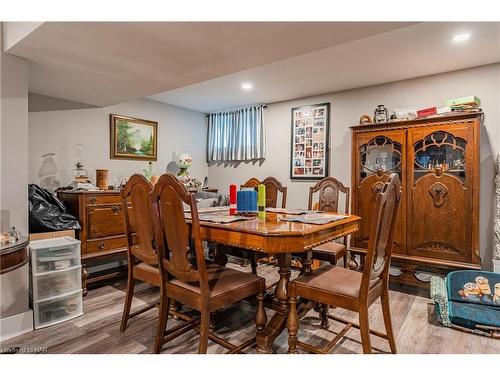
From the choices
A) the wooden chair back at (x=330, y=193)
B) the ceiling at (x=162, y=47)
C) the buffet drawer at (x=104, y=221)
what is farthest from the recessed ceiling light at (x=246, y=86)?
the buffet drawer at (x=104, y=221)

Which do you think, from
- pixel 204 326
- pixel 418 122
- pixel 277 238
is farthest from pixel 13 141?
pixel 418 122

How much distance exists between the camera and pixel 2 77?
2037mm

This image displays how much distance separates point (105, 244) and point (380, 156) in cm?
308

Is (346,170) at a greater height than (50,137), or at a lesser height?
lesser

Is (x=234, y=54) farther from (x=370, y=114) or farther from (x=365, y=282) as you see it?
(x=370, y=114)

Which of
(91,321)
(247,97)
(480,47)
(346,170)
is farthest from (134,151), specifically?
(480,47)

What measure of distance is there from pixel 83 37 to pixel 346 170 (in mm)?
3173

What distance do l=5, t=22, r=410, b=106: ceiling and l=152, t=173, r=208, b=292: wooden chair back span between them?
0.88 m

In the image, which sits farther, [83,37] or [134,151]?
[134,151]

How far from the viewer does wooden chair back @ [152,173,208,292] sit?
58.9 inches

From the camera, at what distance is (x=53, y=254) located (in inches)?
92.0

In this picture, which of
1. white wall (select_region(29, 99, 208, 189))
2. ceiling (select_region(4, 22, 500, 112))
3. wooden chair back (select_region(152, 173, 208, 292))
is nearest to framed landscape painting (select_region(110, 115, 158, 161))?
white wall (select_region(29, 99, 208, 189))

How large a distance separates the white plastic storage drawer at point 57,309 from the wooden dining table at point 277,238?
4.59 ft
